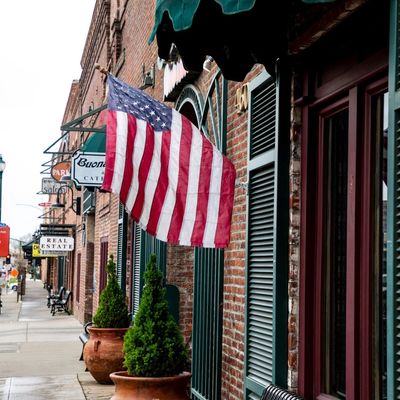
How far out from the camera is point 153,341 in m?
6.81

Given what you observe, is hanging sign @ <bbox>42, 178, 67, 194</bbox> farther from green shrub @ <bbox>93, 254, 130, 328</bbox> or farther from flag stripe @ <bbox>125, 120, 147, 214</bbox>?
flag stripe @ <bbox>125, 120, 147, 214</bbox>

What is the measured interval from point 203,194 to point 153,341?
5.80 feet

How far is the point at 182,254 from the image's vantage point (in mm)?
10086

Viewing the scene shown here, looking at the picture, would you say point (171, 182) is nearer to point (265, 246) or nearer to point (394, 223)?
point (265, 246)

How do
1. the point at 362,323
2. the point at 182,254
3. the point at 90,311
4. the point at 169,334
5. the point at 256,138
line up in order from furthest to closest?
1. the point at 90,311
2. the point at 182,254
3. the point at 169,334
4. the point at 256,138
5. the point at 362,323

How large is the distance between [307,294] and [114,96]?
1.99 m

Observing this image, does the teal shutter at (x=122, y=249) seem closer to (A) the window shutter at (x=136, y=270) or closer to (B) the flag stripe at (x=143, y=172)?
(A) the window shutter at (x=136, y=270)

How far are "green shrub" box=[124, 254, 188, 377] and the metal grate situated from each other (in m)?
1.64

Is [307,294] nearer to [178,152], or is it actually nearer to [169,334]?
[178,152]

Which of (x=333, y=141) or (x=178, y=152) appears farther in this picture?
(x=178, y=152)

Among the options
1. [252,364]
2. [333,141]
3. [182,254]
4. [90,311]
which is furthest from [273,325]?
[90,311]

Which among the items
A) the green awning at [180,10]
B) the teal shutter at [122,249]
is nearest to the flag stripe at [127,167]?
the green awning at [180,10]

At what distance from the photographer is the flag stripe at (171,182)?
553cm

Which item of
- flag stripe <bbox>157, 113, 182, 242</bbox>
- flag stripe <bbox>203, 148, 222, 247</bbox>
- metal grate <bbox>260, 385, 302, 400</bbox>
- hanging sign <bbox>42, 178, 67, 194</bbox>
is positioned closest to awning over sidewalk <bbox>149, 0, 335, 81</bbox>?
flag stripe <bbox>157, 113, 182, 242</bbox>
